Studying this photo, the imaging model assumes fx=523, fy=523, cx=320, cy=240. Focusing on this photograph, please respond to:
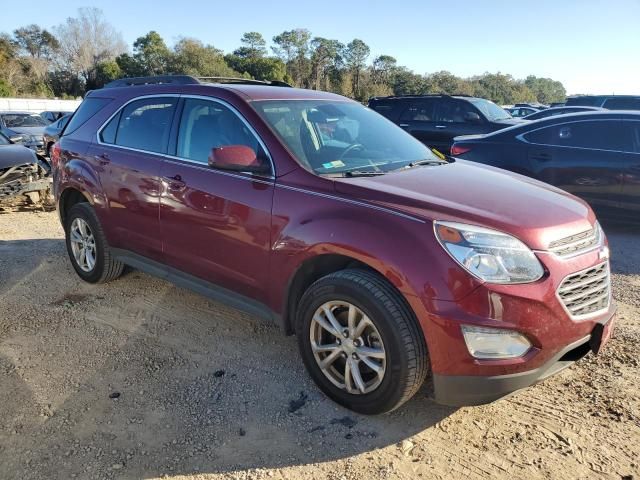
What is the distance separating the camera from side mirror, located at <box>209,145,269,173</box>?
10.4ft

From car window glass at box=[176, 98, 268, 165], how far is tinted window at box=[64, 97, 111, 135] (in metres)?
1.29

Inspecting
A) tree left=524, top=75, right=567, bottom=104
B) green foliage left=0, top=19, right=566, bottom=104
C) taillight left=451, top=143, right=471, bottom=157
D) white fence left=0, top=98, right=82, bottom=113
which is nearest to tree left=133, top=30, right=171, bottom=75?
green foliage left=0, top=19, right=566, bottom=104

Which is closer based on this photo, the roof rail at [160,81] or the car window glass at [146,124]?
the car window glass at [146,124]

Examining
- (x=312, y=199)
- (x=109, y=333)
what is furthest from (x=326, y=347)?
(x=109, y=333)

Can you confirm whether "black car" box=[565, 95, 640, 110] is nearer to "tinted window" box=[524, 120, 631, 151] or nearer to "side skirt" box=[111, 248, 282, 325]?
"tinted window" box=[524, 120, 631, 151]

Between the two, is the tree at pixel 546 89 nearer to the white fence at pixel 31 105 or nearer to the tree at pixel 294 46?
the tree at pixel 294 46

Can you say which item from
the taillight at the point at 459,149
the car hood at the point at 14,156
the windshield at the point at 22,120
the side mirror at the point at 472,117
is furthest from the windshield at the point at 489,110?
the windshield at the point at 22,120

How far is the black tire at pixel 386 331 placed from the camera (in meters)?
2.62

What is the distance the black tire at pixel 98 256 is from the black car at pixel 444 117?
8174 millimetres

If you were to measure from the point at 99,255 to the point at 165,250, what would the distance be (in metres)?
1.07

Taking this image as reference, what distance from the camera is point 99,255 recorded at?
15.3 ft

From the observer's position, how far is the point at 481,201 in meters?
2.87

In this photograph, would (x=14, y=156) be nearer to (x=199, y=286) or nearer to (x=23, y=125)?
(x=199, y=286)

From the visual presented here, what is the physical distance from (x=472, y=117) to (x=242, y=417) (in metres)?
9.67
